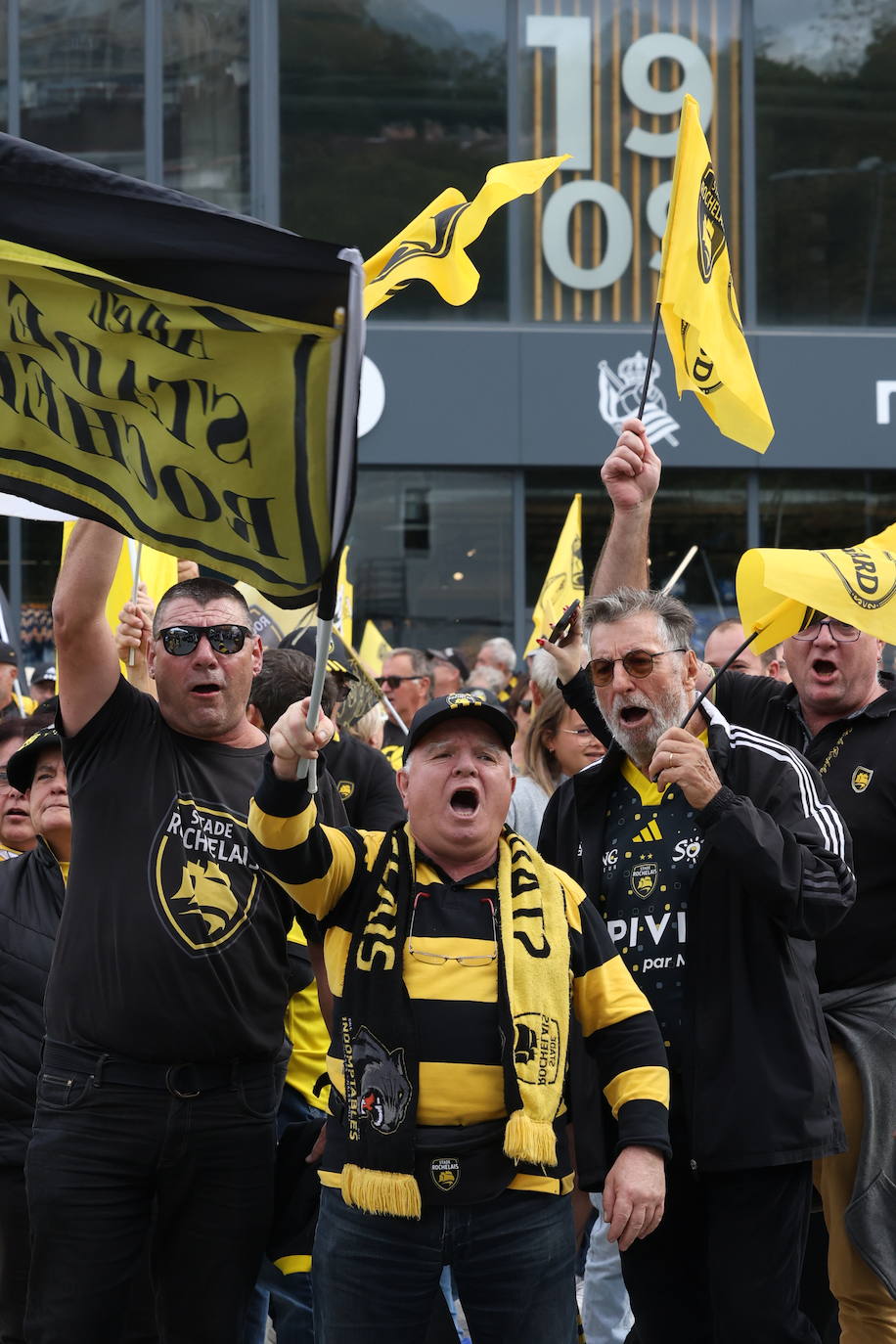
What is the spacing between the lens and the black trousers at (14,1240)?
4.89 m

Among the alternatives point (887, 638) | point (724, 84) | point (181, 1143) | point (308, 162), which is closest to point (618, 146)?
point (724, 84)

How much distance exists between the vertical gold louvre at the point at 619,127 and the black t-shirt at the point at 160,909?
41.3 feet

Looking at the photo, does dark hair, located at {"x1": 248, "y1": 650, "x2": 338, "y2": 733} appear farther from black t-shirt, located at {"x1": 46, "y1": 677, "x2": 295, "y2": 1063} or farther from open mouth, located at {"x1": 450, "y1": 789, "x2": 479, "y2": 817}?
open mouth, located at {"x1": 450, "y1": 789, "x2": 479, "y2": 817}

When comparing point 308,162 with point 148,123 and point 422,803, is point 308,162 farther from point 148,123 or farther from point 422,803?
point 422,803

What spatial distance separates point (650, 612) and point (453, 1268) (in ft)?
5.51

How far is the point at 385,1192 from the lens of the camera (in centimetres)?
347

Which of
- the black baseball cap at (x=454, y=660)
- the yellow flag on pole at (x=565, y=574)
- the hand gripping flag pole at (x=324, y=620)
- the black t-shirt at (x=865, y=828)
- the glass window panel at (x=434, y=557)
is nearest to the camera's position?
the hand gripping flag pole at (x=324, y=620)

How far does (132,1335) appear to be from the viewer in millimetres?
4734

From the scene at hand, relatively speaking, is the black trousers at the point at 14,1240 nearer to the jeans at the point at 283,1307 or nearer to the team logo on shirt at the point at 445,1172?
the jeans at the point at 283,1307

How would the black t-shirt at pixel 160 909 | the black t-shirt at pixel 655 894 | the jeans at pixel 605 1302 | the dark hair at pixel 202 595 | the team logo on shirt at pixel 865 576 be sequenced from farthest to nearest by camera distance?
1. the jeans at pixel 605 1302
2. the team logo on shirt at pixel 865 576
3. the dark hair at pixel 202 595
4. the black t-shirt at pixel 655 894
5. the black t-shirt at pixel 160 909

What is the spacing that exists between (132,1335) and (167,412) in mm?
2808

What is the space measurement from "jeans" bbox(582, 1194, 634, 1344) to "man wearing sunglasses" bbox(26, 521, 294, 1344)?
→ 2004 millimetres

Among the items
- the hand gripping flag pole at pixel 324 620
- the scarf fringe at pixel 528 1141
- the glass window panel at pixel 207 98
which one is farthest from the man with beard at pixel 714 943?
the glass window panel at pixel 207 98

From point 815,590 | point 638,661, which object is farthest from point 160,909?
point 815,590
